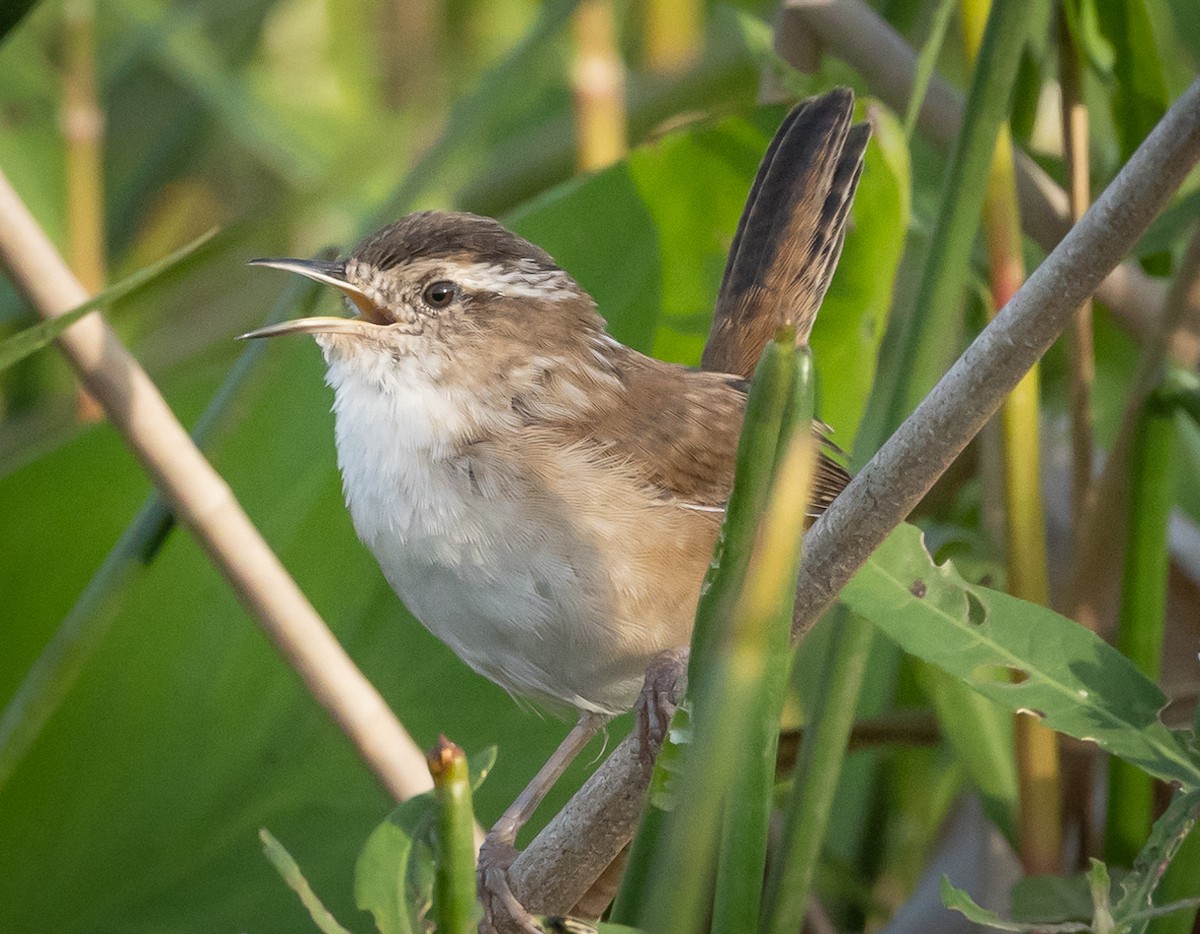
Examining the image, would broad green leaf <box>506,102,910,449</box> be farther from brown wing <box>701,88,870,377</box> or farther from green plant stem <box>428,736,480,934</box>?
green plant stem <box>428,736,480,934</box>

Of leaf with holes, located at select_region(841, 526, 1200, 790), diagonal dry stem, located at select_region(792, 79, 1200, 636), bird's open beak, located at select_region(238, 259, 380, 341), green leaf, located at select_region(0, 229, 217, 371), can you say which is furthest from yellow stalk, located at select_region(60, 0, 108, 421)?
diagonal dry stem, located at select_region(792, 79, 1200, 636)

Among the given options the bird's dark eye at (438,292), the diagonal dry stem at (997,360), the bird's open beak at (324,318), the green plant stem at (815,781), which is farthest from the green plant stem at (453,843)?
the bird's dark eye at (438,292)

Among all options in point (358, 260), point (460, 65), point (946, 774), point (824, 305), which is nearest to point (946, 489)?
point (946, 774)

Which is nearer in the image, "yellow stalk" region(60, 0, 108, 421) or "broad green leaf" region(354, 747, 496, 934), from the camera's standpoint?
"broad green leaf" region(354, 747, 496, 934)

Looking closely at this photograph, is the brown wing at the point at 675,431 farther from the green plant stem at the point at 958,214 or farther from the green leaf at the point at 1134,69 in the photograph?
the green leaf at the point at 1134,69

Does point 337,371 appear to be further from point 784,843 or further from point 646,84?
point 646,84

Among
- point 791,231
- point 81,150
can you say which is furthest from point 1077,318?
point 81,150

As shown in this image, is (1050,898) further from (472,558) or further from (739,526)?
(739,526)

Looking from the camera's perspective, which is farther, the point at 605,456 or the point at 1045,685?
the point at 605,456
